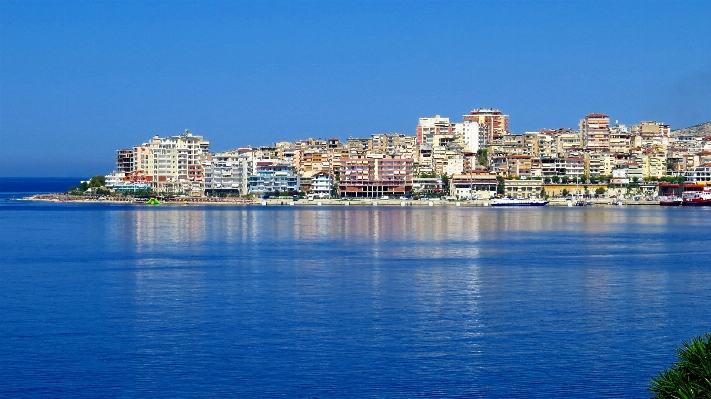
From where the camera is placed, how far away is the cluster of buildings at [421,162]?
63.0 m

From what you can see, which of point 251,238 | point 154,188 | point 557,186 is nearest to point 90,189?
point 154,188

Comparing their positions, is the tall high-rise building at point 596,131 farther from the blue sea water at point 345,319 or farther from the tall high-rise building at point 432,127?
the blue sea water at point 345,319

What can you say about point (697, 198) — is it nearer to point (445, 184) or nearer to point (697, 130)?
point (445, 184)

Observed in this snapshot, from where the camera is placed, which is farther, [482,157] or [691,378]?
[482,157]

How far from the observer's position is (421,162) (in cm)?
6762

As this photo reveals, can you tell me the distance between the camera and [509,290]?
15.6m

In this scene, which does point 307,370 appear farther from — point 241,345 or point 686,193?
point 686,193

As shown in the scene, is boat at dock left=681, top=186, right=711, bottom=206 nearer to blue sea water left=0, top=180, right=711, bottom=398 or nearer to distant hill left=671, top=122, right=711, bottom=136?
blue sea water left=0, top=180, right=711, bottom=398

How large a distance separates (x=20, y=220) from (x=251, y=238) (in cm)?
1375

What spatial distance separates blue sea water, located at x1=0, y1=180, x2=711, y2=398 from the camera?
9836mm

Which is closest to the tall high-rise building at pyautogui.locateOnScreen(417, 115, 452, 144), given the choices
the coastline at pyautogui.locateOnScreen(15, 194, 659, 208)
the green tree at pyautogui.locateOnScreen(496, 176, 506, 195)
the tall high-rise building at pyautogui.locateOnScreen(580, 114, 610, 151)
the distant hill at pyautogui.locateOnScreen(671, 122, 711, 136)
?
the tall high-rise building at pyautogui.locateOnScreen(580, 114, 610, 151)

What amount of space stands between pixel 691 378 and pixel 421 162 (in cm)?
6183

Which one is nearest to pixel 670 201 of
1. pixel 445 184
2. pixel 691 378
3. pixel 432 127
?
pixel 445 184

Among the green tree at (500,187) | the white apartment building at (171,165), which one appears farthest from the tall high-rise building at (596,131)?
the white apartment building at (171,165)
